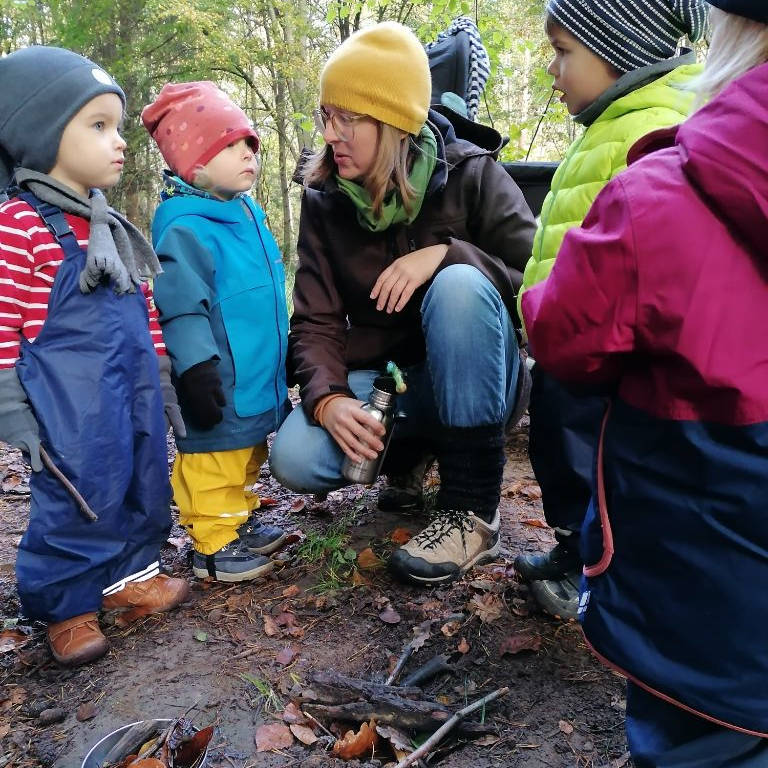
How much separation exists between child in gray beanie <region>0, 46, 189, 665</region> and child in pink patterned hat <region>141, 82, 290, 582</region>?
20cm

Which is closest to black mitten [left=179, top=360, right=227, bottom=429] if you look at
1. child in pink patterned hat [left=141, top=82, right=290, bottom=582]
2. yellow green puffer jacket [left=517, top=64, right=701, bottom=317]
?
child in pink patterned hat [left=141, top=82, right=290, bottom=582]

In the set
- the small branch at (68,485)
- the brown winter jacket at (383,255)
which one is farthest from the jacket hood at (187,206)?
the small branch at (68,485)

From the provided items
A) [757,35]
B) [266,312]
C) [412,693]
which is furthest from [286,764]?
[757,35]

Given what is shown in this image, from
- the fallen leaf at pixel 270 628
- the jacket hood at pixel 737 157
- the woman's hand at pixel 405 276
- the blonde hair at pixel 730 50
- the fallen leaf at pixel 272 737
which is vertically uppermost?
the blonde hair at pixel 730 50

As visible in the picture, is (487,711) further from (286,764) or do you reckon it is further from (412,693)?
(286,764)

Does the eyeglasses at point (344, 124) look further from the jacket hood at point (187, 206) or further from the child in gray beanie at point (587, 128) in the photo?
the child in gray beanie at point (587, 128)

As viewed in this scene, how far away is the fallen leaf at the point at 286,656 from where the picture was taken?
1.93 metres

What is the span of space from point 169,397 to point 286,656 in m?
0.98

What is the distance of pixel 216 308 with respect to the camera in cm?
242

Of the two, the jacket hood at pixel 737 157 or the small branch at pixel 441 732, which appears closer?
the jacket hood at pixel 737 157

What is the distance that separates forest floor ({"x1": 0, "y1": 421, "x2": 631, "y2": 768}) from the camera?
1616 mm

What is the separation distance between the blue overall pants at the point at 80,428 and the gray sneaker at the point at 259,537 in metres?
0.50

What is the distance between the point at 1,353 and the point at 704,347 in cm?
184

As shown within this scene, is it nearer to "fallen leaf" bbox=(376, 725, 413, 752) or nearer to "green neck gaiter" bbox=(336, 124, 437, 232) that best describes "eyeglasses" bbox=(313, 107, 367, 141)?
"green neck gaiter" bbox=(336, 124, 437, 232)
